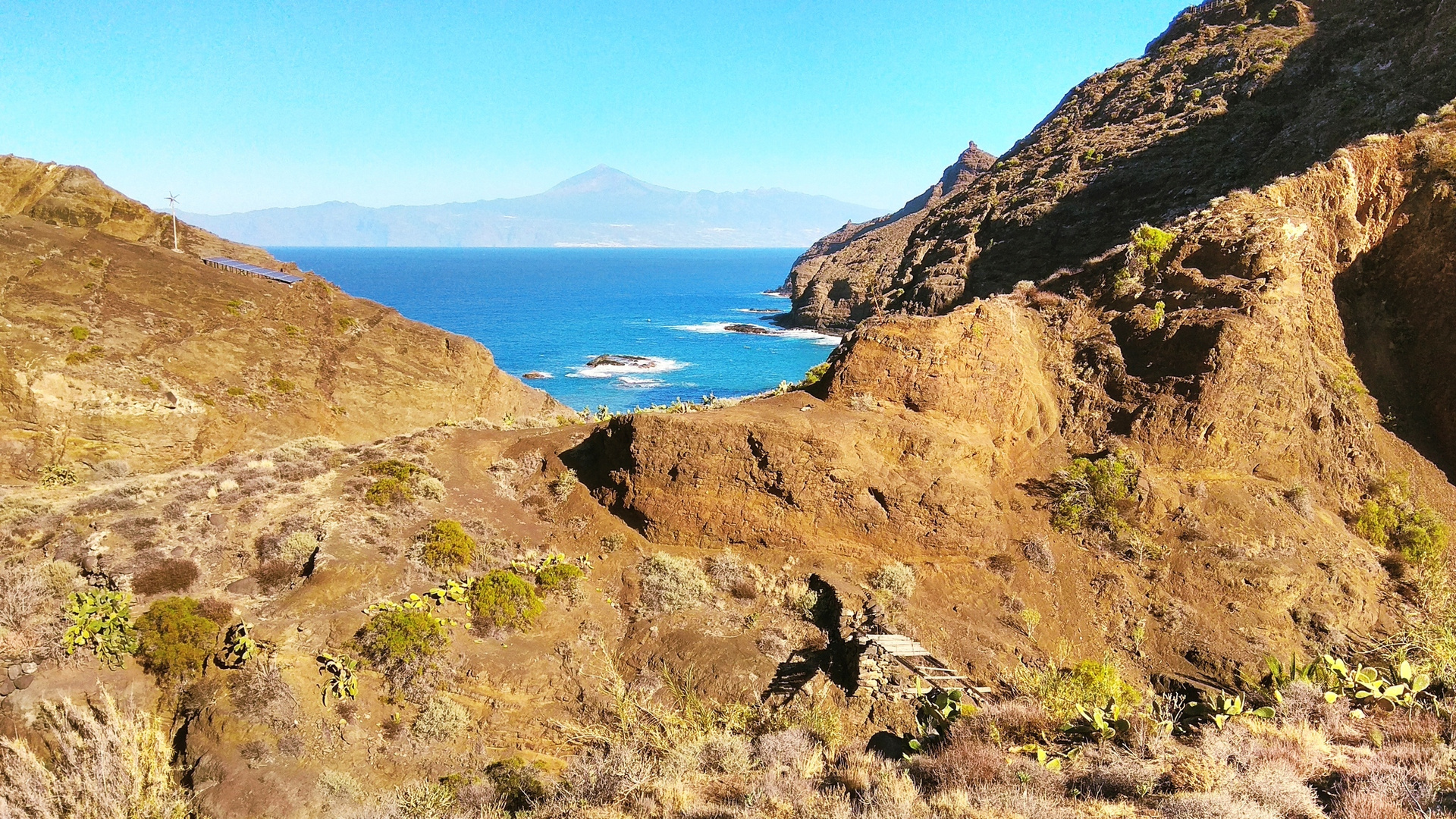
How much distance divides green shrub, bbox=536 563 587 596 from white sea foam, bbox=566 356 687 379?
48.2 m

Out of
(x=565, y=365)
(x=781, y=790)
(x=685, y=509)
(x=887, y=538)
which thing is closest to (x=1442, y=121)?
(x=887, y=538)

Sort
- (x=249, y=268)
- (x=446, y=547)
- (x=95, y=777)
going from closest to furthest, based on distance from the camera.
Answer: (x=95, y=777), (x=446, y=547), (x=249, y=268)

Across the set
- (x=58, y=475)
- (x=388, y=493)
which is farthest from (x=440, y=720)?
(x=58, y=475)

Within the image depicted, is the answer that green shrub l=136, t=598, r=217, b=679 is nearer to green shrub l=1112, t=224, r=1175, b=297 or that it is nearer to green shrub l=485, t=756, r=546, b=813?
green shrub l=485, t=756, r=546, b=813

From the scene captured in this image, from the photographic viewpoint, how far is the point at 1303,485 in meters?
14.9

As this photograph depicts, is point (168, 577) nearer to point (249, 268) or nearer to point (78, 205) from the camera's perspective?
point (249, 268)

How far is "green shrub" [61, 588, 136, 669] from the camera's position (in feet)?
36.2

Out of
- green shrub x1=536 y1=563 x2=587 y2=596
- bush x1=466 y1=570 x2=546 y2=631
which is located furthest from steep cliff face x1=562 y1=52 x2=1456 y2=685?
bush x1=466 y1=570 x2=546 y2=631

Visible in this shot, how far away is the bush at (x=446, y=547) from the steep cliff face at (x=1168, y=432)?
316 centimetres

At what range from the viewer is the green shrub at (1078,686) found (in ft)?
33.1

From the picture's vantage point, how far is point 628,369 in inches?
2564

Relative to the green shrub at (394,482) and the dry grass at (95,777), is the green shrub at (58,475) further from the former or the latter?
the dry grass at (95,777)

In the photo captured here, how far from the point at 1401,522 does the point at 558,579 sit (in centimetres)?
1795

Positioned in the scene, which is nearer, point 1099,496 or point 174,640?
point 174,640
